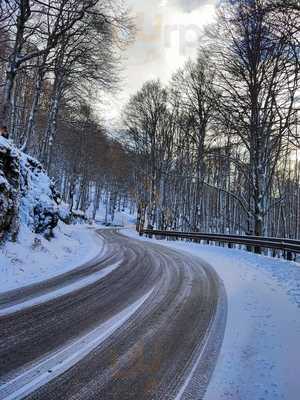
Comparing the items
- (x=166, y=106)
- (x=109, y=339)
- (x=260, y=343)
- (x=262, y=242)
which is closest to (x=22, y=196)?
(x=109, y=339)

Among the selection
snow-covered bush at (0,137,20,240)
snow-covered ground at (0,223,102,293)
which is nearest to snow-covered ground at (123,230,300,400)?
snow-covered ground at (0,223,102,293)

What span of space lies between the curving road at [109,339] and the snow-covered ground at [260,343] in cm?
20

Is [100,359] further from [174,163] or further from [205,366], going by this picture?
[174,163]

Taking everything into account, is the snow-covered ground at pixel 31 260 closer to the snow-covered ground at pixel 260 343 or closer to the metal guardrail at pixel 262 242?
the snow-covered ground at pixel 260 343

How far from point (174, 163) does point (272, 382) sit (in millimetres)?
29256

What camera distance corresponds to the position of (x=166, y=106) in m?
30.0

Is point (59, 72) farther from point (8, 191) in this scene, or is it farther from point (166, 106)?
point (166, 106)

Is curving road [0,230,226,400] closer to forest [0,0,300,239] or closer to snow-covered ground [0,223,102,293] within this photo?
snow-covered ground [0,223,102,293]

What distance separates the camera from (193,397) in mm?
2955

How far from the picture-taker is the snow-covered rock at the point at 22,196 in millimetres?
8901

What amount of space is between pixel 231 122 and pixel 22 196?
33.8ft

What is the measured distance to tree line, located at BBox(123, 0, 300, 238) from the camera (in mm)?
9570

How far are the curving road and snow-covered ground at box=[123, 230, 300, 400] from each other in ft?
0.64

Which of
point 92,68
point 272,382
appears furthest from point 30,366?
point 92,68
